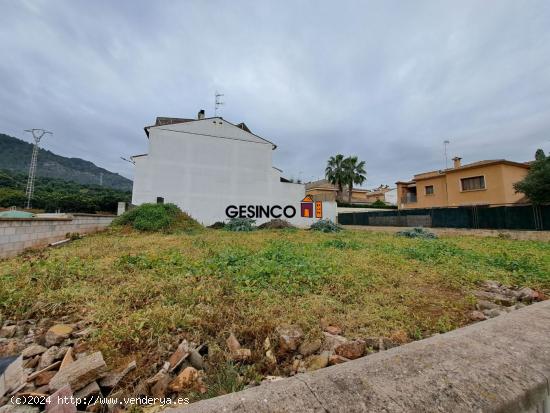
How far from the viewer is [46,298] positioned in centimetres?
276

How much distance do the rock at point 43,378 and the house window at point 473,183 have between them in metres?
22.5

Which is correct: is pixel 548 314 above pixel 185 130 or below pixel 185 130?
below

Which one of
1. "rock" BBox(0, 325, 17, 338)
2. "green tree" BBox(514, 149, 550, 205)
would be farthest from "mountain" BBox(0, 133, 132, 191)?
"green tree" BBox(514, 149, 550, 205)

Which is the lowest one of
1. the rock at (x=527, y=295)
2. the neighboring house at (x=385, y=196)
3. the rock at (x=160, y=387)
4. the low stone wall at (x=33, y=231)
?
the rock at (x=160, y=387)

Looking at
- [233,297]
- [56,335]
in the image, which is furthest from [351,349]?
[56,335]

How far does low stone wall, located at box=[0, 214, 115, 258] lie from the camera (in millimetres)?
5375

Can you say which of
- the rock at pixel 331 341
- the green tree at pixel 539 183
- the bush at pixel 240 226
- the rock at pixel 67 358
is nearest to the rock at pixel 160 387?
the rock at pixel 67 358

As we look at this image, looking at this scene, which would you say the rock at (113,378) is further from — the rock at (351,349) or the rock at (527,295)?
the rock at (527,295)

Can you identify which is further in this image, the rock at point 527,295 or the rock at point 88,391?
the rock at point 527,295

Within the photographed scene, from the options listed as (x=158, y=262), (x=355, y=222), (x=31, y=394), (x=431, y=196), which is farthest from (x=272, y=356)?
(x=431, y=196)

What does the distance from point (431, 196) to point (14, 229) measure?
24.4 metres

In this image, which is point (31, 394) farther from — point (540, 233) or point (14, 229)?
point (540, 233)

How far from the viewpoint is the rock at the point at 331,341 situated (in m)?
2.04

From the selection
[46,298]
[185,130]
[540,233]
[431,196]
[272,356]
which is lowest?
[272,356]
